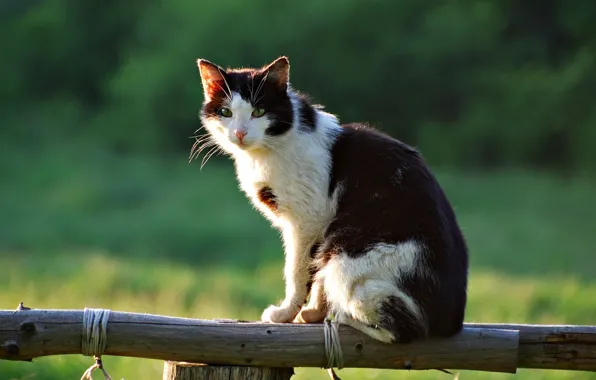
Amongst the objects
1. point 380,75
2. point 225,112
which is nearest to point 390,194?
point 225,112

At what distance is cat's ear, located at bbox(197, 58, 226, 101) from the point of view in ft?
10.8

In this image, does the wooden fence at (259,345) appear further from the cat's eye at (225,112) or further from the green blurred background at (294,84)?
the green blurred background at (294,84)

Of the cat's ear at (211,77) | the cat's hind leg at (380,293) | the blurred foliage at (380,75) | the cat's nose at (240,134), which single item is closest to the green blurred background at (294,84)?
the blurred foliage at (380,75)

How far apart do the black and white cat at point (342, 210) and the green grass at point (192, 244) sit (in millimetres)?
2120

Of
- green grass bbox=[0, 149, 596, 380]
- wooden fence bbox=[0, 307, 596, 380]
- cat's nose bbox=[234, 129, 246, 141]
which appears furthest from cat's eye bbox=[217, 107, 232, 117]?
green grass bbox=[0, 149, 596, 380]

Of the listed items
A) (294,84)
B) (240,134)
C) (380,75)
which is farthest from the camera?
(380,75)

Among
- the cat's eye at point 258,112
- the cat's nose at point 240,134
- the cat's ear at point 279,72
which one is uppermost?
the cat's ear at point 279,72

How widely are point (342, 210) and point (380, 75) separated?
11.2 m

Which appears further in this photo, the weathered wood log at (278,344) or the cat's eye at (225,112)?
the cat's eye at (225,112)

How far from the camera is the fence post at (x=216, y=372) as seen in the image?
2.81 metres

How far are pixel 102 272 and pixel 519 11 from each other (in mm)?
9331

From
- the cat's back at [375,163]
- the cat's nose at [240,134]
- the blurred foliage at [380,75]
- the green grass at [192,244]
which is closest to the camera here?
the cat's back at [375,163]

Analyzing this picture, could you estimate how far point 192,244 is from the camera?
11.2m

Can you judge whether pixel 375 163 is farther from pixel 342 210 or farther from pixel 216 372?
pixel 216 372
